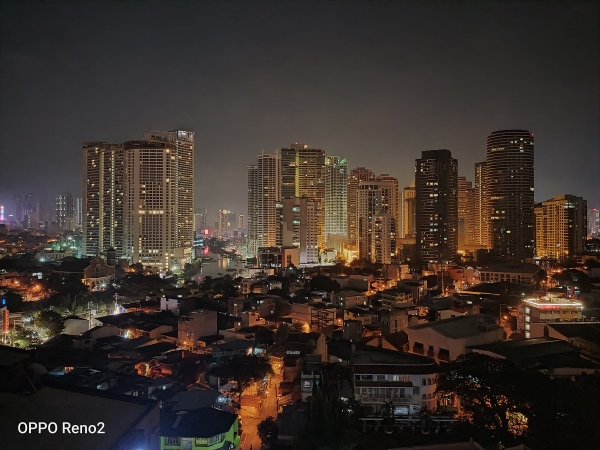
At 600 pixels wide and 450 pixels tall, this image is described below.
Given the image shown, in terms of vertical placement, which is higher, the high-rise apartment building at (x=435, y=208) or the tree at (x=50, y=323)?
the high-rise apartment building at (x=435, y=208)

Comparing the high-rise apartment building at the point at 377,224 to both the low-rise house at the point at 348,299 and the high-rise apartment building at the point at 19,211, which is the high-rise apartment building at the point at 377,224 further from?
the high-rise apartment building at the point at 19,211

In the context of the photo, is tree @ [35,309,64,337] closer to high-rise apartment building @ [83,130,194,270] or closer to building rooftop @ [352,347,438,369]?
building rooftop @ [352,347,438,369]

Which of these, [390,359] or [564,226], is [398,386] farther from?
[564,226]

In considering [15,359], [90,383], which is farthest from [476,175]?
[15,359]

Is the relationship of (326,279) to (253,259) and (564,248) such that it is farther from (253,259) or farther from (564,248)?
(564,248)

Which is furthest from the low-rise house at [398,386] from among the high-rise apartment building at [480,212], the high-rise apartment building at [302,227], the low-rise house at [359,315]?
the high-rise apartment building at [480,212]

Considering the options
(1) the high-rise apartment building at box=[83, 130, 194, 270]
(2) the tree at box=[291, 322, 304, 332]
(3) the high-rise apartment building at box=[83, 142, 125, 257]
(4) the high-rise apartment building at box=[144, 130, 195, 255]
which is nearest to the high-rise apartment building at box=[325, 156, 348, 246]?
(4) the high-rise apartment building at box=[144, 130, 195, 255]

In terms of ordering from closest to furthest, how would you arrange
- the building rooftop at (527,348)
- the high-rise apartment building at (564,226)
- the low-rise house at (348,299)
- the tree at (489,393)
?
the tree at (489,393)
the building rooftop at (527,348)
the low-rise house at (348,299)
the high-rise apartment building at (564,226)
